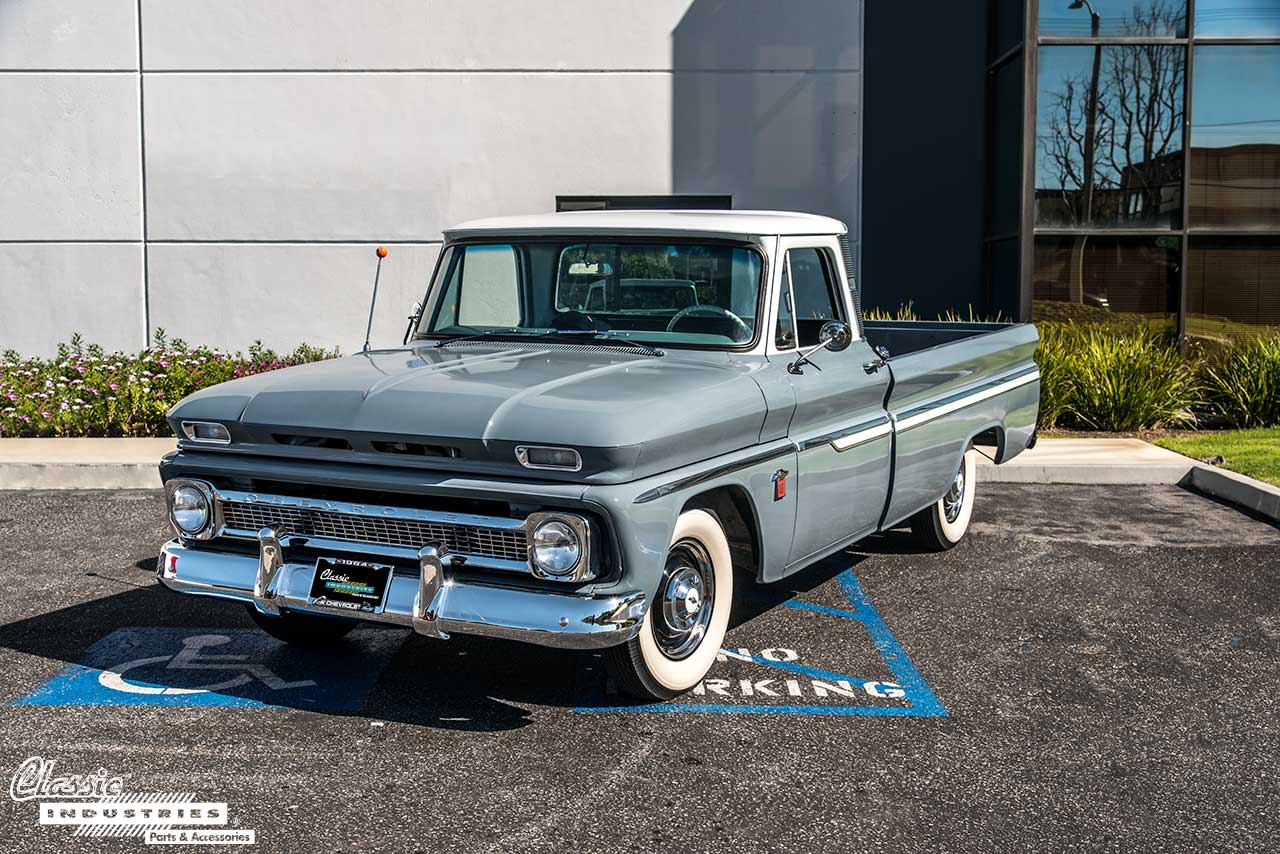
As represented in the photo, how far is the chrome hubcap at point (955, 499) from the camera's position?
8.12 metres

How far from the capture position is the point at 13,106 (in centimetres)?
1412

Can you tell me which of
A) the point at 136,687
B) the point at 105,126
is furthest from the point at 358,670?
the point at 105,126

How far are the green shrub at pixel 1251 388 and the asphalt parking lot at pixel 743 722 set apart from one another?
19.0 ft

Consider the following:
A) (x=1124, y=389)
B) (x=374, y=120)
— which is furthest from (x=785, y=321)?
(x=374, y=120)

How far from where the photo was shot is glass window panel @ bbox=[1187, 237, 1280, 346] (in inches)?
560

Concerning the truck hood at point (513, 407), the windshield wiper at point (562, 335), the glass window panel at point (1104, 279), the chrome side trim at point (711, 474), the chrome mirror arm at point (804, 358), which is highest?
the glass window panel at point (1104, 279)

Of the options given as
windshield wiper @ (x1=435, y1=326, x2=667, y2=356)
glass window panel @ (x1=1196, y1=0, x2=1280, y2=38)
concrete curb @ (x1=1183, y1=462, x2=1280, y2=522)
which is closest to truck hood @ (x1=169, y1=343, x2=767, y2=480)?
windshield wiper @ (x1=435, y1=326, x2=667, y2=356)

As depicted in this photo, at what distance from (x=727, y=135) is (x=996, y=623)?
851 centimetres

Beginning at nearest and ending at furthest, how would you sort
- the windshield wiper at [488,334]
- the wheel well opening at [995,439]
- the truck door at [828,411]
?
the truck door at [828,411] < the windshield wiper at [488,334] < the wheel well opening at [995,439]

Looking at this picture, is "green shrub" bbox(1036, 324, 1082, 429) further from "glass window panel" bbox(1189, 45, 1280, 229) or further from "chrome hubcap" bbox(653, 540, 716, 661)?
"chrome hubcap" bbox(653, 540, 716, 661)

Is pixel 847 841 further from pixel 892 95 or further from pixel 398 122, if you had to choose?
pixel 892 95

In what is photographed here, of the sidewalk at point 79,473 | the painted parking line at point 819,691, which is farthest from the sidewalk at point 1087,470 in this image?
the sidewalk at point 79,473

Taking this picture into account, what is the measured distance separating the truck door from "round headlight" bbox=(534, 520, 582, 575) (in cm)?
134

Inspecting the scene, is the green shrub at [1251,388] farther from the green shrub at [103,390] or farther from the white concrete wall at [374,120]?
the green shrub at [103,390]
